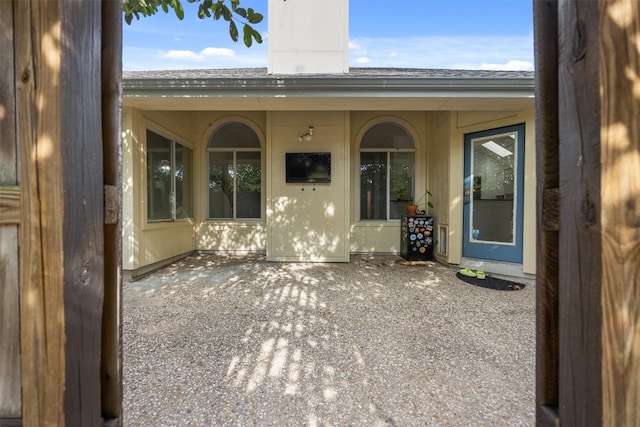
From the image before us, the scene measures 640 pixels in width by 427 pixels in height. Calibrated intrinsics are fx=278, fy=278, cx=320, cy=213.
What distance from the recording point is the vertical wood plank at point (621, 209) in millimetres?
595

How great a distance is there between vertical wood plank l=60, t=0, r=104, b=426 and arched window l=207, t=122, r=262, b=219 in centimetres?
553

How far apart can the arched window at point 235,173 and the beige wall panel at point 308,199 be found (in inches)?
41.9

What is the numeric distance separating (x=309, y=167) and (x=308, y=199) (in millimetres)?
601

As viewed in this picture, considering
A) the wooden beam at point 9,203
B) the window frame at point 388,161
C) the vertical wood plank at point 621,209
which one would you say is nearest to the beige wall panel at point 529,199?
the window frame at point 388,161

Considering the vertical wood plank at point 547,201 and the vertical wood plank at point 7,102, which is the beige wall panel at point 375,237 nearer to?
the vertical wood plank at point 547,201

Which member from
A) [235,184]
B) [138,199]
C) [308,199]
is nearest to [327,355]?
[308,199]

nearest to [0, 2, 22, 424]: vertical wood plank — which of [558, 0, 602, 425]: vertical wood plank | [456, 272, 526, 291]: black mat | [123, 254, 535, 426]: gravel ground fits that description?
[123, 254, 535, 426]: gravel ground

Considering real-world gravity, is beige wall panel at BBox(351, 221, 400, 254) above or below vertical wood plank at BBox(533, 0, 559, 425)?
below

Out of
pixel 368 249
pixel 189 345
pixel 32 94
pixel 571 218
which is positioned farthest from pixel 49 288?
pixel 368 249

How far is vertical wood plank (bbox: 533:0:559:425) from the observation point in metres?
0.73

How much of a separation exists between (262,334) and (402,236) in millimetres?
4138

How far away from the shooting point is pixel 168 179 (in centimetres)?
499

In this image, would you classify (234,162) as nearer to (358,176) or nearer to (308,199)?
(308,199)

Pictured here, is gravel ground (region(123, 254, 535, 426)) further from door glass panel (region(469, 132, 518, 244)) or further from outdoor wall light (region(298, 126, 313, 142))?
outdoor wall light (region(298, 126, 313, 142))
